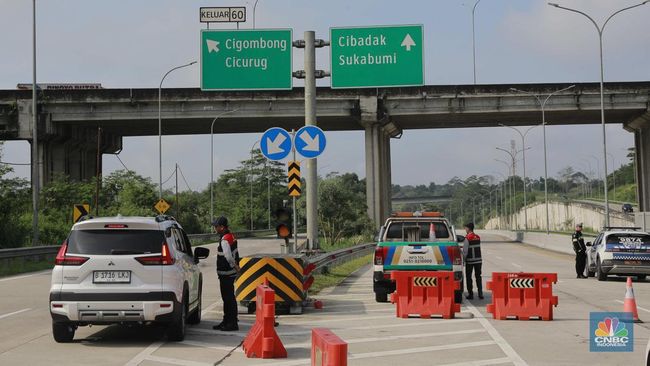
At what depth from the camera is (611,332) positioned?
13109 millimetres

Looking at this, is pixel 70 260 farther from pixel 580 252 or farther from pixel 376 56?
pixel 580 252

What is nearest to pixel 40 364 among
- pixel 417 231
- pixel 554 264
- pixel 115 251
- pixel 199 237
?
pixel 115 251

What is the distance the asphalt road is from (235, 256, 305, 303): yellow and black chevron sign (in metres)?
0.49

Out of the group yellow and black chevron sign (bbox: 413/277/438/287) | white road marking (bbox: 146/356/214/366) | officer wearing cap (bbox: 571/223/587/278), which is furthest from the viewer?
officer wearing cap (bbox: 571/223/587/278)

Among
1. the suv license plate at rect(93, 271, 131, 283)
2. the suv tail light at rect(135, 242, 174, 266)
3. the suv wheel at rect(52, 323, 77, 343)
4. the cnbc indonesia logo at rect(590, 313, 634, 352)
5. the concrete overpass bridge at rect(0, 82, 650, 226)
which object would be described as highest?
the concrete overpass bridge at rect(0, 82, 650, 226)

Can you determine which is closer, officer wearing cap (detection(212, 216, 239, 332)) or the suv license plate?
the suv license plate

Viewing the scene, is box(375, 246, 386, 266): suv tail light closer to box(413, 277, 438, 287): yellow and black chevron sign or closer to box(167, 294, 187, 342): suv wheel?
box(413, 277, 438, 287): yellow and black chevron sign

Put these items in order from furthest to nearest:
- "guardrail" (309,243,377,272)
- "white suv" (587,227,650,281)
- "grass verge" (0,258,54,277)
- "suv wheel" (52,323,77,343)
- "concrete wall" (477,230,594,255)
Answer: "concrete wall" (477,230,594,255) → "grass verge" (0,258,54,277) → "white suv" (587,227,650,281) → "guardrail" (309,243,377,272) → "suv wheel" (52,323,77,343)

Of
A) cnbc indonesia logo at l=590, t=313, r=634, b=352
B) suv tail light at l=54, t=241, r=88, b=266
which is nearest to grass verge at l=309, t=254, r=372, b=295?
cnbc indonesia logo at l=590, t=313, r=634, b=352

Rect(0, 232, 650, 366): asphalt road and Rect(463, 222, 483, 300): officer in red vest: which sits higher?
Rect(463, 222, 483, 300): officer in red vest

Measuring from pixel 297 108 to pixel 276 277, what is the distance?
40.8 meters

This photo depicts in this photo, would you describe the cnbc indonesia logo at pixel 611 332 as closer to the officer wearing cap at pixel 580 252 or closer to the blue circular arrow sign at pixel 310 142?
the blue circular arrow sign at pixel 310 142

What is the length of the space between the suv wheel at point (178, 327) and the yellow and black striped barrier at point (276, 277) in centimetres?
379

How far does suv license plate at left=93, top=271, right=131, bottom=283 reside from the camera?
38.4 ft
